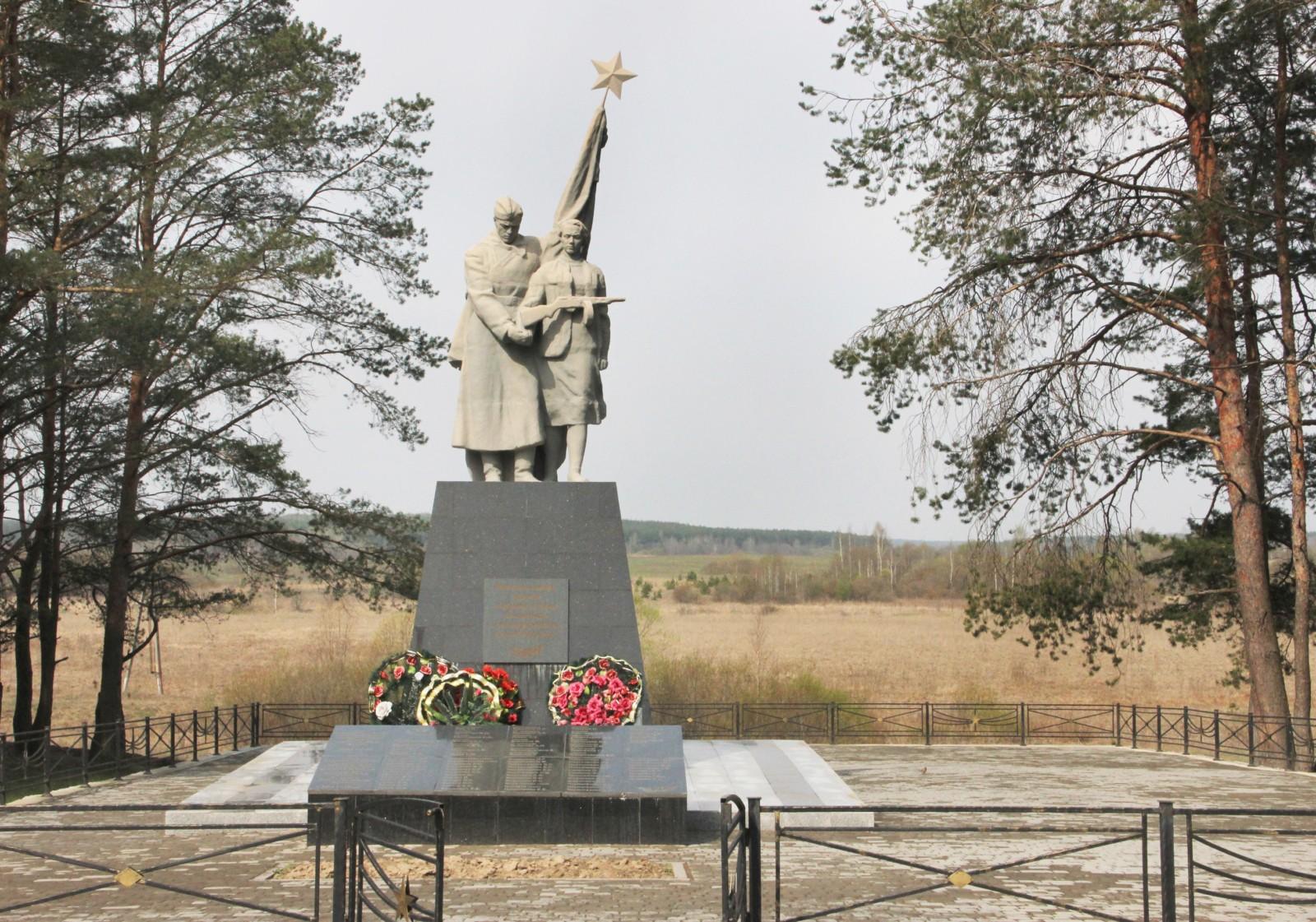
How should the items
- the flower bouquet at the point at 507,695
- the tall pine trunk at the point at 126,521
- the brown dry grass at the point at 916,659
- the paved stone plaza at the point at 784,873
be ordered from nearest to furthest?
the paved stone plaza at the point at 784,873, the flower bouquet at the point at 507,695, the tall pine trunk at the point at 126,521, the brown dry grass at the point at 916,659

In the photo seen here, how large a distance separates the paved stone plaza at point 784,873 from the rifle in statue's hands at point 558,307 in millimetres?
4169

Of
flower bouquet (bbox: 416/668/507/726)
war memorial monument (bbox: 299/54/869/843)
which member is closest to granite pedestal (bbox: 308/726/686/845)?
war memorial monument (bbox: 299/54/869/843)

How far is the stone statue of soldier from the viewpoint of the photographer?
11.4 metres

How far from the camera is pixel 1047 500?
16047mm

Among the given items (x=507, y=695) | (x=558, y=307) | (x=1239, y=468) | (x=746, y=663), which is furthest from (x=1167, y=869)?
(x=746, y=663)

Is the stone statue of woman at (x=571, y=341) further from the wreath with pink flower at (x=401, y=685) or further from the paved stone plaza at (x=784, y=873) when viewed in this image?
the paved stone plaza at (x=784, y=873)

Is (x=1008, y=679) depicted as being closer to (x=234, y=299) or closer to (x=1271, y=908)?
(x=234, y=299)

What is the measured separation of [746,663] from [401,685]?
13.4 meters

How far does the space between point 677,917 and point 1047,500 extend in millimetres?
10182

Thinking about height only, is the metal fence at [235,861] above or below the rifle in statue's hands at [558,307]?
below

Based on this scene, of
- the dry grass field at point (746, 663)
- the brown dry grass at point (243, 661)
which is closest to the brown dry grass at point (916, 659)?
the dry grass field at point (746, 663)

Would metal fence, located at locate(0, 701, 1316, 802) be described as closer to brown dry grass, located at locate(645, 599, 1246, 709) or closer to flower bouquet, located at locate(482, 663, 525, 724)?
brown dry grass, located at locate(645, 599, 1246, 709)

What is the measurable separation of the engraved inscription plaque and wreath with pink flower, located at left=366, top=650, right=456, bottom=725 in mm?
523

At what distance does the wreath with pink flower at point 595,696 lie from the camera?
32.4 feet
